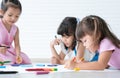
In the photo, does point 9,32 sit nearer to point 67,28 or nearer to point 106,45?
point 67,28

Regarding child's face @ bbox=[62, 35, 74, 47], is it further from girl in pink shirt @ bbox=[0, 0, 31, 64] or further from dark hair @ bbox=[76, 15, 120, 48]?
dark hair @ bbox=[76, 15, 120, 48]

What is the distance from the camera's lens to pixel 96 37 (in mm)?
1274

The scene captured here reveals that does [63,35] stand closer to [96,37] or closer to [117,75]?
[96,37]

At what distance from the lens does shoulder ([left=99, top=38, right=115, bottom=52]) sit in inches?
49.0

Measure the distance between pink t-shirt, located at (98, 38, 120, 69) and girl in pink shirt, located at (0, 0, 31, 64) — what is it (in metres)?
0.62

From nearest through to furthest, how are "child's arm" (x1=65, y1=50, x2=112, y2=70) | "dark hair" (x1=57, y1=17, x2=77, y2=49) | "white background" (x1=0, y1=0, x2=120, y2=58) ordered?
"child's arm" (x1=65, y1=50, x2=112, y2=70), "dark hair" (x1=57, y1=17, x2=77, y2=49), "white background" (x1=0, y1=0, x2=120, y2=58)

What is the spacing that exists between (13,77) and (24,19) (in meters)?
1.76

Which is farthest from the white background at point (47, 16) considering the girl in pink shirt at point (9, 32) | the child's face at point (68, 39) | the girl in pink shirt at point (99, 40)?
the girl in pink shirt at point (99, 40)

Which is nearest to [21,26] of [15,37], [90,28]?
[15,37]

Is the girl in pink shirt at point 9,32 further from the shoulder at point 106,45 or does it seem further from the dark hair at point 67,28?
the shoulder at point 106,45

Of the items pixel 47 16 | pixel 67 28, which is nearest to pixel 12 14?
pixel 67 28

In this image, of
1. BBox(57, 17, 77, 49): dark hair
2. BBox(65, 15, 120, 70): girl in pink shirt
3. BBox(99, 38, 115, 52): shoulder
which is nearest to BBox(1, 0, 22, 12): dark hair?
BBox(57, 17, 77, 49): dark hair

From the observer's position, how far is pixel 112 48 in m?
1.25

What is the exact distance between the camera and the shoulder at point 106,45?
1244 mm
